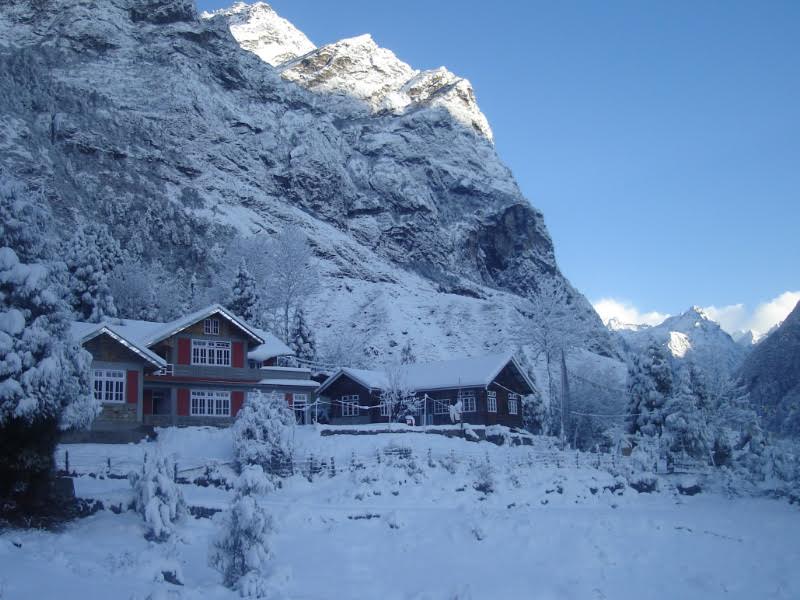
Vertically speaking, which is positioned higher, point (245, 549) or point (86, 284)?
point (86, 284)

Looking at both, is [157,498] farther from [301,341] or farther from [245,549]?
[301,341]

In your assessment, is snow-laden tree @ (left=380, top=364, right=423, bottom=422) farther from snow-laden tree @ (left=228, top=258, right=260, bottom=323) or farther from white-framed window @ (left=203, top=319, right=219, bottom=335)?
snow-laden tree @ (left=228, top=258, right=260, bottom=323)

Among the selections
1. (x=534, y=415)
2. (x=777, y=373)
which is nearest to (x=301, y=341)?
(x=534, y=415)

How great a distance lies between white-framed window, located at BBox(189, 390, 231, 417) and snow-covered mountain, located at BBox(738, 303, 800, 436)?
111 feet

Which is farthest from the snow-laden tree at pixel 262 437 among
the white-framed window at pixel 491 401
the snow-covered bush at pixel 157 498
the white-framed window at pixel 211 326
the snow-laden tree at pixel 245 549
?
the white-framed window at pixel 491 401

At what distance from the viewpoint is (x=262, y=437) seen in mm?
30781

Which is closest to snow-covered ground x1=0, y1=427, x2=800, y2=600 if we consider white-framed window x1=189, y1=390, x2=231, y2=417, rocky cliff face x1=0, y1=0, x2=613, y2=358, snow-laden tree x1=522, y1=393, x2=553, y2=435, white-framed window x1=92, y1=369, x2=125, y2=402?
white-framed window x1=92, y1=369, x2=125, y2=402

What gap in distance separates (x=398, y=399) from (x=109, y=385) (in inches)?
769

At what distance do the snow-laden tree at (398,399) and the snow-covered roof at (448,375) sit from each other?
925 millimetres

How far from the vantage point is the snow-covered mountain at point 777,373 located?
164 feet

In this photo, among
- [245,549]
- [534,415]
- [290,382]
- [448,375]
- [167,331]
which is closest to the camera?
[245,549]

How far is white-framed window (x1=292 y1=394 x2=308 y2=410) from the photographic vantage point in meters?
48.0

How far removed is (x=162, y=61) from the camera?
15638 centimetres

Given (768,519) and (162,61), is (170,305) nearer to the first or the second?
(768,519)
